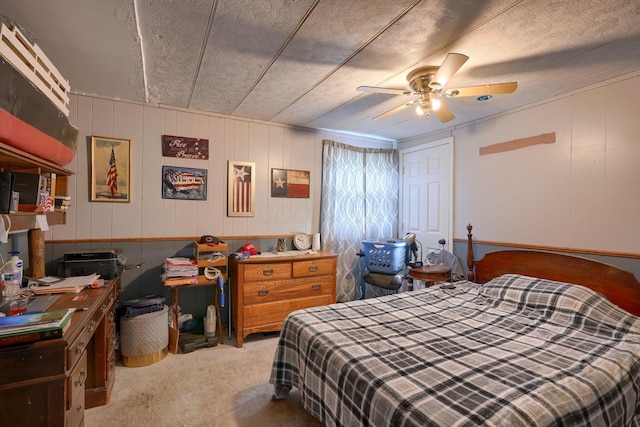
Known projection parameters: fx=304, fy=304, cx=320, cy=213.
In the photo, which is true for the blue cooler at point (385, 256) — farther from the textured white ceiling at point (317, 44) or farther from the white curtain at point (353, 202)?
the textured white ceiling at point (317, 44)

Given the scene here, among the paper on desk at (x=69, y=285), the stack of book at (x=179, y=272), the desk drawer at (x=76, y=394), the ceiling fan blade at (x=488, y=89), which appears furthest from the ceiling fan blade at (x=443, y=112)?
the paper on desk at (x=69, y=285)

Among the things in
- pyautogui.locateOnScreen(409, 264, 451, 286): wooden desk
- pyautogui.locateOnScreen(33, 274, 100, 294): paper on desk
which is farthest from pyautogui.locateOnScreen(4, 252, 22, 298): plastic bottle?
pyautogui.locateOnScreen(409, 264, 451, 286): wooden desk

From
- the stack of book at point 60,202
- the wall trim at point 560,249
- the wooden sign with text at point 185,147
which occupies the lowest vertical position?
the wall trim at point 560,249

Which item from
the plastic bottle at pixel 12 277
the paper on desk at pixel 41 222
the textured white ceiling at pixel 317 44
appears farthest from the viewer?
the paper on desk at pixel 41 222

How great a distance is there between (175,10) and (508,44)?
6.39 ft

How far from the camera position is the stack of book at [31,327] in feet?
3.92

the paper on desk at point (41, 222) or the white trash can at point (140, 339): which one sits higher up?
the paper on desk at point (41, 222)

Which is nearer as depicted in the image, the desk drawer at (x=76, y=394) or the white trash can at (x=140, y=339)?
the desk drawer at (x=76, y=394)

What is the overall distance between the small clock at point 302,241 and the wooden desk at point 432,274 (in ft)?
4.16

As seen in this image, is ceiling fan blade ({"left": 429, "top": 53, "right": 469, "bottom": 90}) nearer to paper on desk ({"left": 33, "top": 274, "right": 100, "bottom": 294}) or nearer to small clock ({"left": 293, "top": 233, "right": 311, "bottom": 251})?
small clock ({"left": 293, "top": 233, "right": 311, "bottom": 251})

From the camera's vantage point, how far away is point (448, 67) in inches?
72.4

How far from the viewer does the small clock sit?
3730mm

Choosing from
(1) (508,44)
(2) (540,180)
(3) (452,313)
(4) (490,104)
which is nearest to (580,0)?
(1) (508,44)

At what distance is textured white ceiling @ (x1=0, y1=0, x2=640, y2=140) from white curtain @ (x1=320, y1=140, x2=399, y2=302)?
126cm
